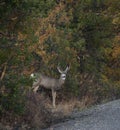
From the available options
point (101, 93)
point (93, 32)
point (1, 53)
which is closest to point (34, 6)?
point (1, 53)

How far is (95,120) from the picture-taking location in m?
17.3

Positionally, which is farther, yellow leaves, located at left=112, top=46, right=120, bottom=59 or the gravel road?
yellow leaves, located at left=112, top=46, right=120, bottom=59

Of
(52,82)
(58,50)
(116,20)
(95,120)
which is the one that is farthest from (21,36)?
(116,20)

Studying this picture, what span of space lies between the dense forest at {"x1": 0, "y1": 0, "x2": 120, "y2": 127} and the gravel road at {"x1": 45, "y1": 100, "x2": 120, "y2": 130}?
0.96 meters

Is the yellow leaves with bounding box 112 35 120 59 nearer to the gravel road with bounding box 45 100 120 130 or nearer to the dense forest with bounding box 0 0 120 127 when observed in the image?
the dense forest with bounding box 0 0 120 127

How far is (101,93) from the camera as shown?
2577 cm

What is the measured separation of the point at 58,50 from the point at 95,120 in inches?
291

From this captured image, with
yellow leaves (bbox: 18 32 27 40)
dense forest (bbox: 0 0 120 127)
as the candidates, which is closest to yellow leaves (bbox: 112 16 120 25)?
dense forest (bbox: 0 0 120 127)

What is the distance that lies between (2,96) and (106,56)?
1623cm

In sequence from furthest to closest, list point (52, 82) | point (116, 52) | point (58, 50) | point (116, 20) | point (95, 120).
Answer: point (116, 52) < point (116, 20) < point (58, 50) < point (52, 82) < point (95, 120)

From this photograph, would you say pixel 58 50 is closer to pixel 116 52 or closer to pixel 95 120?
pixel 95 120

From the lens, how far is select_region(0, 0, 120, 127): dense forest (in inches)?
622

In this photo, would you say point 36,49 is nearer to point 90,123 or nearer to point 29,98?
point 29,98

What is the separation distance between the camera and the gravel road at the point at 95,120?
1592cm
